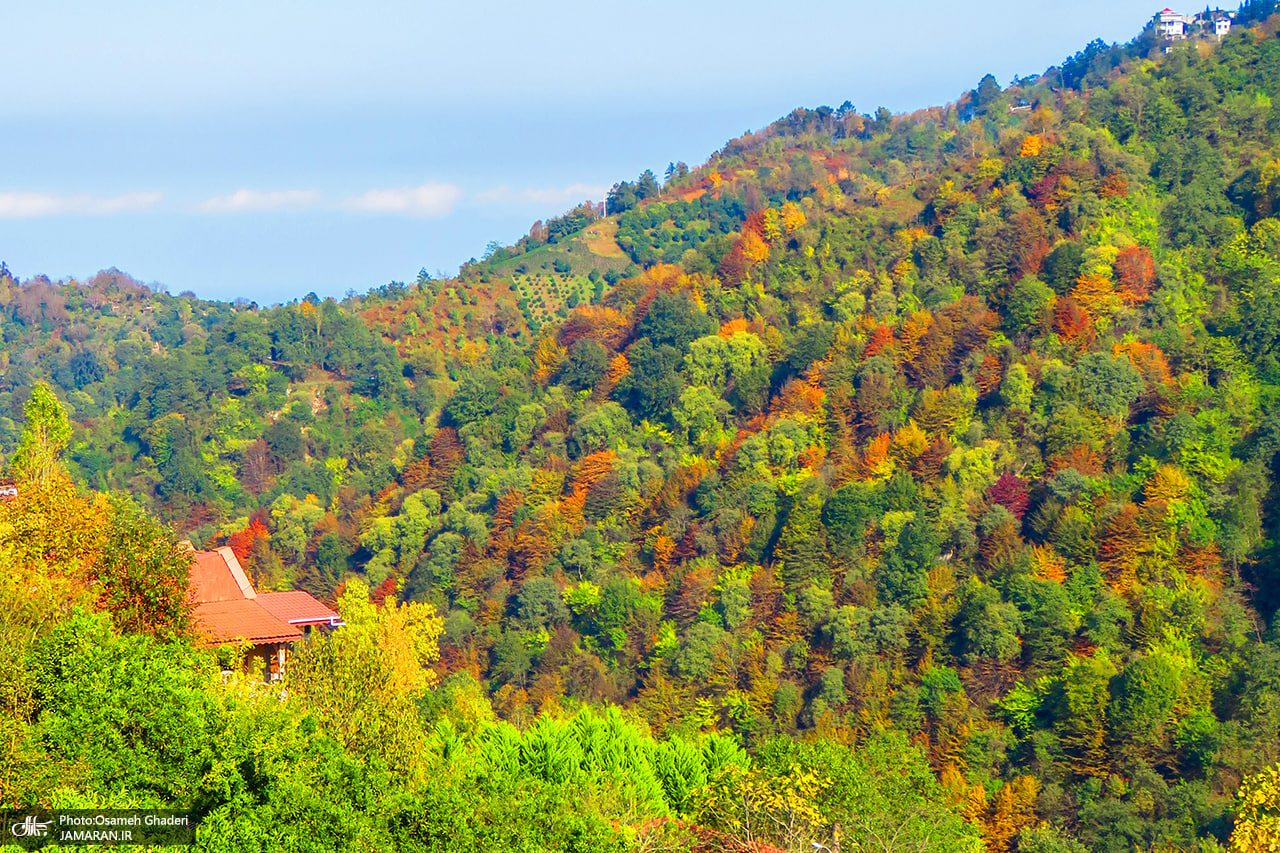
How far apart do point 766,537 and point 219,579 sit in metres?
64.8

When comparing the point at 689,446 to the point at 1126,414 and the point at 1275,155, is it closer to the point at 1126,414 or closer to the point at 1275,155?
the point at 1126,414

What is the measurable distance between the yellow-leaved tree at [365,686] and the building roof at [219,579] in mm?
2118

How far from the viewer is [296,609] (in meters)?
36.2

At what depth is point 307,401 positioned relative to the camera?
508 feet

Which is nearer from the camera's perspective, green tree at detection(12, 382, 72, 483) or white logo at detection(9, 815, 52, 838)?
white logo at detection(9, 815, 52, 838)

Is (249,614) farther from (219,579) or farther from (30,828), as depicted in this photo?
(30,828)

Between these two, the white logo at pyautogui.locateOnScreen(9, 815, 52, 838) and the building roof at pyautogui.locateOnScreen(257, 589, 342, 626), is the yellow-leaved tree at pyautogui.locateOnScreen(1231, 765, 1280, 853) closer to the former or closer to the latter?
the white logo at pyautogui.locateOnScreen(9, 815, 52, 838)

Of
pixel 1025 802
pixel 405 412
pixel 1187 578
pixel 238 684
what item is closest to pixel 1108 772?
pixel 1025 802

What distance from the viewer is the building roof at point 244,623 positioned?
108ft

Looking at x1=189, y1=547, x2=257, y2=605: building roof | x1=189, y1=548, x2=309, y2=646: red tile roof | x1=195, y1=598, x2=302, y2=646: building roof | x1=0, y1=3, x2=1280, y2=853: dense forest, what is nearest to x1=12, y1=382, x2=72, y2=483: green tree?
x1=0, y1=3, x2=1280, y2=853: dense forest

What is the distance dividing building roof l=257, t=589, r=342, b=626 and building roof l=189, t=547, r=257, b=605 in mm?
541

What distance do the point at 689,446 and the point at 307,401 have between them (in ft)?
179

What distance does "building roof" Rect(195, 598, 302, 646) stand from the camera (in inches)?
1302

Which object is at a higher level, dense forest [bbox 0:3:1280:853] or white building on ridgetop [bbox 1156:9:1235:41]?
white building on ridgetop [bbox 1156:9:1235:41]
